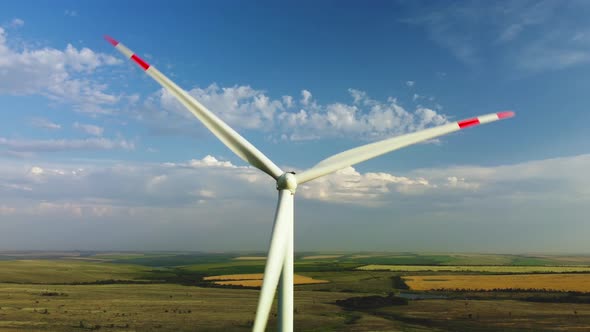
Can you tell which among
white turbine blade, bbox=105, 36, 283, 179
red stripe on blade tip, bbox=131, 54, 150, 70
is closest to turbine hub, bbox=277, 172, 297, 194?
white turbine blade, bbox=105, 36, 283, 179

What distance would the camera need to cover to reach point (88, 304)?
2584 inches

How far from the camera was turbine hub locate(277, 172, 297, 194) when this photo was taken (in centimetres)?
2111

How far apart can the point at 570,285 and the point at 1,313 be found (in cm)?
10154

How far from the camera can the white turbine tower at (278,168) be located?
19.8 m

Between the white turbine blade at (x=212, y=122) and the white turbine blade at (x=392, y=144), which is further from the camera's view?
the white turbine blade at (x=392, y=144)

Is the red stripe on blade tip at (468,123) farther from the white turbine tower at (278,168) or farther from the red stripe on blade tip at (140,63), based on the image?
the red stripe on blade tip at (140,63)

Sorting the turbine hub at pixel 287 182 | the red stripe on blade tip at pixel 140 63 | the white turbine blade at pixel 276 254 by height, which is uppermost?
the red stripe on blade tip at pixel 140 63

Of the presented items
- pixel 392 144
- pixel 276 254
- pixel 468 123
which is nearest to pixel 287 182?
pixel 276 254

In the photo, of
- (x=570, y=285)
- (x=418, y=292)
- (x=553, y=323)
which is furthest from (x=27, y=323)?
(x=570, y=285)

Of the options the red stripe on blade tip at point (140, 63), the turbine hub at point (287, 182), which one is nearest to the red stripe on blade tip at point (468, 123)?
the turbine hub at point (287, 182)

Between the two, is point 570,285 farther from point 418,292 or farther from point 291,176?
point 291,176

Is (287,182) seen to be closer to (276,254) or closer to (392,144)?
(276,254)

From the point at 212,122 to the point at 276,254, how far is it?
837cm

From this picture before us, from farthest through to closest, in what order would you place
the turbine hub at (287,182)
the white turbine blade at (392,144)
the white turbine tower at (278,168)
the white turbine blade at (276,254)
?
the white turbine blade at (392,144) → the turbine hub at (287,182) → the white turbine tower at (278,168) → the white turbine blade at (276,254)
